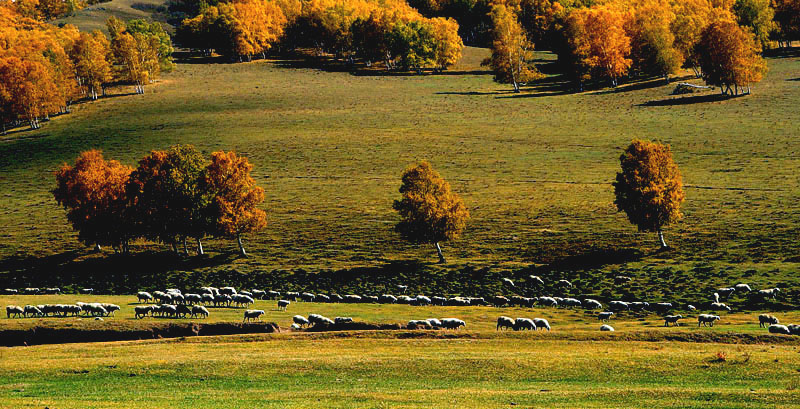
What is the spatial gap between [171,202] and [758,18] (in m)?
139

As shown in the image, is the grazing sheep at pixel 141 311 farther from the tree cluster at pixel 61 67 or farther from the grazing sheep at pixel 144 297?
the tree cluster at pixel 61 67

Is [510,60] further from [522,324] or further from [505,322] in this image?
[522,324]

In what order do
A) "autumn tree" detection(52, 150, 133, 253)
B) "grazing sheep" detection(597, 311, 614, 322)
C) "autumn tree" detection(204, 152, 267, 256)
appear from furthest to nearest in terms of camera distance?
"autumn tree" detection(52, 150, 133, 253) < "autumn tree" detection(204, 152, 267, 256) < "grazing sheep" detection(597, 311, 614, 322)

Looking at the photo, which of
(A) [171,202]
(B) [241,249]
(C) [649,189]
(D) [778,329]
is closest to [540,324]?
(D) [778,329]

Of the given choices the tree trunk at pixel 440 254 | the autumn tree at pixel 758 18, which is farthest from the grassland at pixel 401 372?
the autumn tree at pixel 758 18

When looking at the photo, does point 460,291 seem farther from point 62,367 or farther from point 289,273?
point 62,367

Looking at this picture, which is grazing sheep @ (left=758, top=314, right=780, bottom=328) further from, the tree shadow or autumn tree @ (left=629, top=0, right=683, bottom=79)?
autumn tree @ (left=629, top=0, right=683, bottom=79)

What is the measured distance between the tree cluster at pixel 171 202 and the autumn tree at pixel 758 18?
12959 cm

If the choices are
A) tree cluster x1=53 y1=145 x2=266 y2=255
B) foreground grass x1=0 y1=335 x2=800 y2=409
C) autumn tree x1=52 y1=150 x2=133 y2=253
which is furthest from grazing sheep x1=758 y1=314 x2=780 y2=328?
autumn tree x1=52 y1=150 x2=133 y2=253

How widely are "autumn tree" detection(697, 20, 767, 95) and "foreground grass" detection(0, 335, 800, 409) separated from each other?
10303cm

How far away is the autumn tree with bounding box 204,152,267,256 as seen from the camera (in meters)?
78.6

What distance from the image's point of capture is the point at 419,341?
4159 centimetres

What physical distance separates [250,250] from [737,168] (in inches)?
2194

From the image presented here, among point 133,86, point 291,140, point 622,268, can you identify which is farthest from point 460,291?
point 133,86
